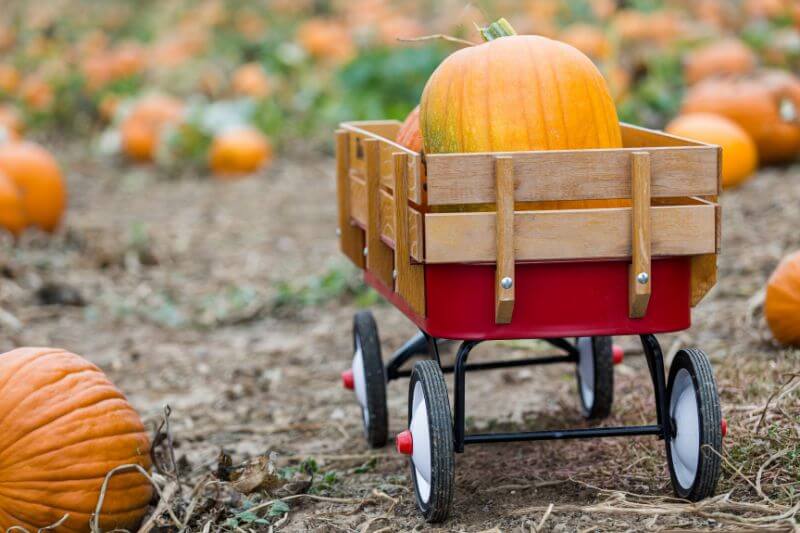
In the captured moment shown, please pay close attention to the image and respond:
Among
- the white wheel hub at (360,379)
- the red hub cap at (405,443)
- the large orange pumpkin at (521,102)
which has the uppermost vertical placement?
the large orange pumpkin at (521,102)

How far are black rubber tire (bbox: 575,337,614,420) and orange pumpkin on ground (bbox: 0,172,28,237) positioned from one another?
4.53 metres

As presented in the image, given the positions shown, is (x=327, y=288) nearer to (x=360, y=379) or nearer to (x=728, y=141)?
(x=360, y=379)

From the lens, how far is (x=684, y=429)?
2869mm

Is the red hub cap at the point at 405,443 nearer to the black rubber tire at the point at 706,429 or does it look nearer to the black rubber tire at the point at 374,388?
the black rubber tire at the point at 374,388

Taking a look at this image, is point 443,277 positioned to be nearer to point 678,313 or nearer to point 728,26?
point 678,313

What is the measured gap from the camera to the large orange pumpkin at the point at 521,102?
2.89 m

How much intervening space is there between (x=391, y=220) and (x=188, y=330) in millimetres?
2667

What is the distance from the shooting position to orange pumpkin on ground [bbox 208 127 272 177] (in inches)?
384

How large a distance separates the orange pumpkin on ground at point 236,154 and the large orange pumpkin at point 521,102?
22.8 ft

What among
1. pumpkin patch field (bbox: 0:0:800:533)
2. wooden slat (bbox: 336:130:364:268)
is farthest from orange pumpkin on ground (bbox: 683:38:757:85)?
wooden slat (bbox: 336:130:364:268)

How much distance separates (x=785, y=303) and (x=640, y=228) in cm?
166

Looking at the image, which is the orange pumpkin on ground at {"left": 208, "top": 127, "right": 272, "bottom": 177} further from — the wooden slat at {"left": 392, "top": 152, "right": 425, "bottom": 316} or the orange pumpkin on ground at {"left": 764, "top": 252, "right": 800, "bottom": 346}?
the wooden slat at {"left": 392, "top": 152, "right": 425, "bottom": 316}

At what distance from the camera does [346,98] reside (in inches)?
432

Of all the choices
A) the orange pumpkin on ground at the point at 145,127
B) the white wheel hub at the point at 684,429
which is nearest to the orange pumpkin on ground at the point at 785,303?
the white wheel hub at the point at 684,429
